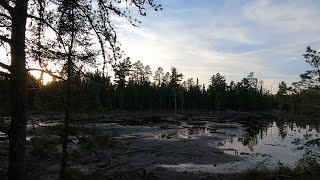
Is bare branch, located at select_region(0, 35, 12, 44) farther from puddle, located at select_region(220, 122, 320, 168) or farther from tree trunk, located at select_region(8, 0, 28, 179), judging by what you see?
puddle, located at select_region(220, 122, 320, 168)

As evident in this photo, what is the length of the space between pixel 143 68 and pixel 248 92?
4275 centimetres

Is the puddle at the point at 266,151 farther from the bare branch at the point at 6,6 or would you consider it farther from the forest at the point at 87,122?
the bare branch at the point at 6,6

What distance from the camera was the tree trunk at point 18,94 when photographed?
17.5 ft

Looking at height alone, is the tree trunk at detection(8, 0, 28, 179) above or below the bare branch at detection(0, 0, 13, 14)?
below

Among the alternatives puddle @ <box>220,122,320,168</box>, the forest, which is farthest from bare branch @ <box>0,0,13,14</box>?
puddle @ <box>220,122,320,168</box>

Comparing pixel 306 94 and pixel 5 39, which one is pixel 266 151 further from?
pixel 5 39

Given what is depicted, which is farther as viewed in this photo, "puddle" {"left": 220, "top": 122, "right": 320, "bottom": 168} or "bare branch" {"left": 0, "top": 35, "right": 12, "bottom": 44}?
"puddle" {"left": 220, "top": 122, "right": 320, "bottom": 168}

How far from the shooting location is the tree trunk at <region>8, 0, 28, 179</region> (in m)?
5.33

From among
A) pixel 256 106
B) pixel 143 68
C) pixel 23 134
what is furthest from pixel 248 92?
pixel 23 134

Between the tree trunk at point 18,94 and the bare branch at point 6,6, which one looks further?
the tree trunk at point 18,94

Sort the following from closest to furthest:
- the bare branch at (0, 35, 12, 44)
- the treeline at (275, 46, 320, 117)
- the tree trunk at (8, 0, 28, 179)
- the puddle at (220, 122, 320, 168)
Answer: the bare branch at (0, 35, 12, 44) < the tree trunk at (8, 0, 28, 179) < the treeline at (275, 46, 320, 117) < the puddle at (220, 122, 320, 168)

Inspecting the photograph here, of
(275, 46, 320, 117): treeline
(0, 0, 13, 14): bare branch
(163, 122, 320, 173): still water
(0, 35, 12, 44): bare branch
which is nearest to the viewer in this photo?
(0, 0, 13, 14): bare branch

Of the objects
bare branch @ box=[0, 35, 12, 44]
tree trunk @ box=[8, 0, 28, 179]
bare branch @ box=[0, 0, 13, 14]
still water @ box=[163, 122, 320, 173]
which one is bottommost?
still water @ box=[163, 122, 320, 173]

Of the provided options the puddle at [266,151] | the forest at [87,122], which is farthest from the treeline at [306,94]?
the puddle at [266,151]
